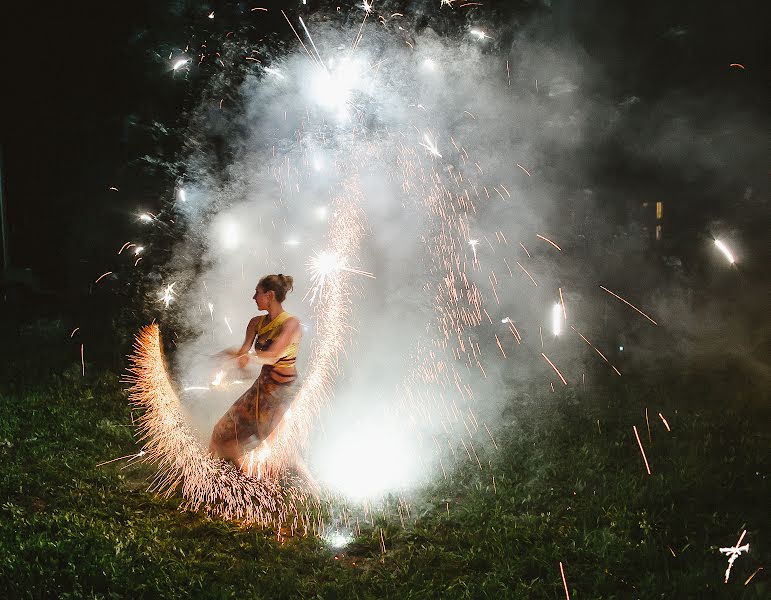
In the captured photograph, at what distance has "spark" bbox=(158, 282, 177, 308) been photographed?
813cm

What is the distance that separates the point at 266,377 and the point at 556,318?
17.1 ft

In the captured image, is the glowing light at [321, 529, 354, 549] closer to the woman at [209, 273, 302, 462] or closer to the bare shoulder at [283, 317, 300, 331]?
the woman at [209, 273, 302, 462]

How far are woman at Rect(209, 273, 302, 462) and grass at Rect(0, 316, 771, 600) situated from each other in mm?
702

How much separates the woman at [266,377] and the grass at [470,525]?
70cm

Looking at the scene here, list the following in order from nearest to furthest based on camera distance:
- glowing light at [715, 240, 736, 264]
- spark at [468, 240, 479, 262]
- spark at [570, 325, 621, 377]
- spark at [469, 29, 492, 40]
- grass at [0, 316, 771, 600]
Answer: grass at [0, 316, 771, 600] → glowing light at [715, 240, 736, 264] → spark at [570, 325, 621, 377] → spark at [469, 29, 492, 40] → spark at [468, 240, 479, 262]

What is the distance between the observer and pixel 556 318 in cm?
852

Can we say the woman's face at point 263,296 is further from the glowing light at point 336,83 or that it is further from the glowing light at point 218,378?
the glowing light at point 336,83

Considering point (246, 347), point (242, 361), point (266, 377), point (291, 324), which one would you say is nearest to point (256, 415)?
point (266, 377)

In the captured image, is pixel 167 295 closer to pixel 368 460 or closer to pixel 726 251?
pixel 368 460

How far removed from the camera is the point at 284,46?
26.3 feet

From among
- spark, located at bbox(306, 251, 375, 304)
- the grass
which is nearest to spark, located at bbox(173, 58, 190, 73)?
spark, located at bbox(306, 251, 375, 304)

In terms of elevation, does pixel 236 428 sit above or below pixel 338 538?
above

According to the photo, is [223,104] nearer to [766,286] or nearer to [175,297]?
[175,297]

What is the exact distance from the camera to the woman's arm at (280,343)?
4816 mm
